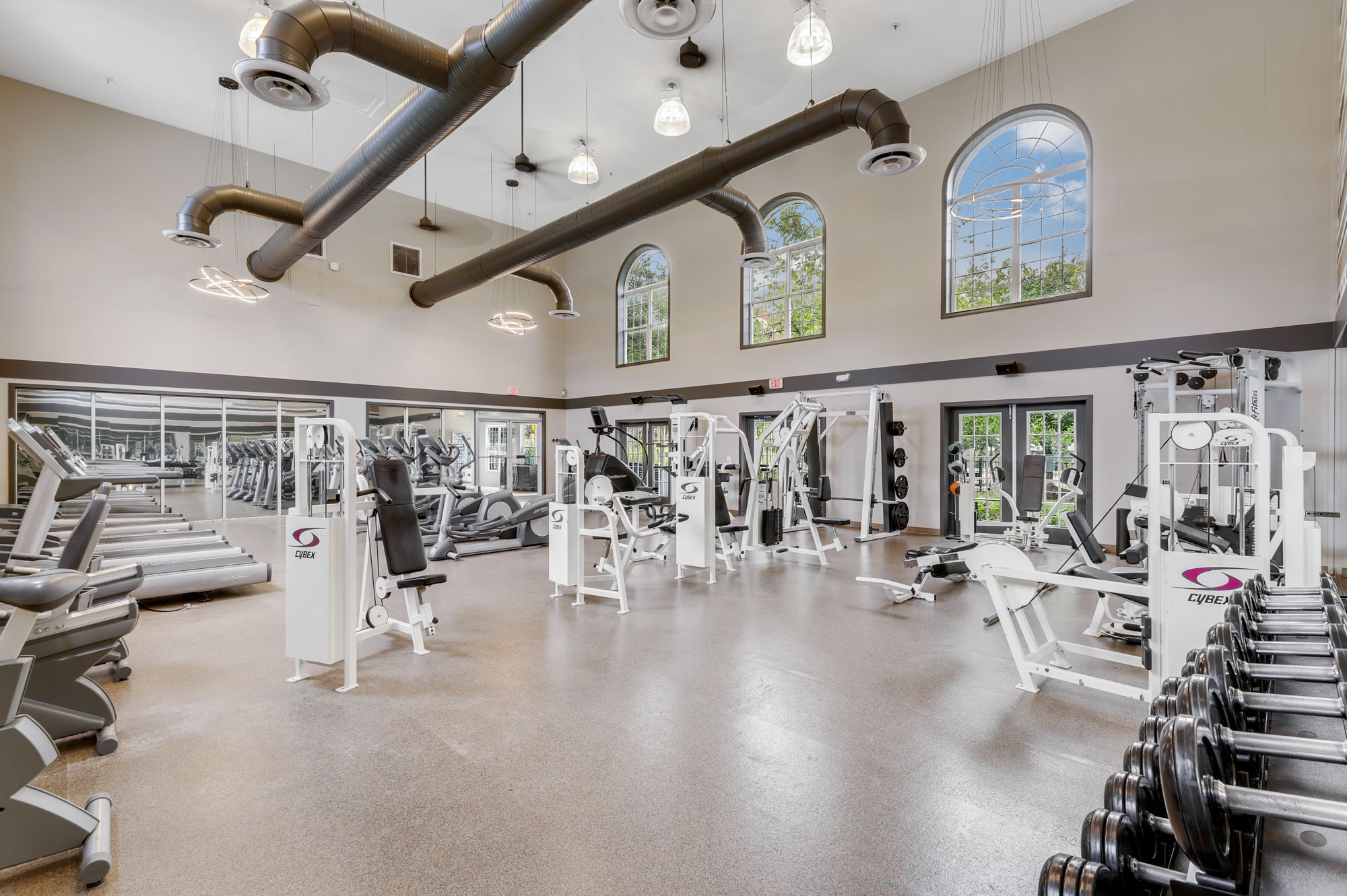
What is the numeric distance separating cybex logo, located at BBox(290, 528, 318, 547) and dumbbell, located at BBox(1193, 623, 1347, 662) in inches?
150

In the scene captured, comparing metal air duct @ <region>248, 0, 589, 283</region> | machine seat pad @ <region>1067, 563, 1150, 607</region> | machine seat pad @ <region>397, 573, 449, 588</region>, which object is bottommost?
machine seat pad @ <region>397, 573, 449, 588</region>

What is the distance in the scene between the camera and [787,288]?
36.5 feet

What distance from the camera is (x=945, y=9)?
734 centimetres

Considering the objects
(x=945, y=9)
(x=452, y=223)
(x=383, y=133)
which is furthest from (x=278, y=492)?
(x=945, y=9)

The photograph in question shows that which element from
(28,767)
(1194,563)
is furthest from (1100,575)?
(28,767)

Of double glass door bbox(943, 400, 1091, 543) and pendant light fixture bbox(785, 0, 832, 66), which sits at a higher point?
pendant light fixture bbox(785, 0, 832, 66)

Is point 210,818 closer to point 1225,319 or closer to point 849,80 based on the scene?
point 1225,319

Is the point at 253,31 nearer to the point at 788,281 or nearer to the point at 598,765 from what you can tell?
the point at 598,765

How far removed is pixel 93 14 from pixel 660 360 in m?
9.58

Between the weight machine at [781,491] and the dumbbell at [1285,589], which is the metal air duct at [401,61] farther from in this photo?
the dumbbell at [1285,589]

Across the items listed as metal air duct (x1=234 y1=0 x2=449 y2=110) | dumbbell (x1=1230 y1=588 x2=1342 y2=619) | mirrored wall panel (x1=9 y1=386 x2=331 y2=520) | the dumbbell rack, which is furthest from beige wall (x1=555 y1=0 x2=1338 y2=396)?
mirrored wall panel (x1=9 y1=386 x2=331 y2=520)

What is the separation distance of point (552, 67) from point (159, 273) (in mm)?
7296

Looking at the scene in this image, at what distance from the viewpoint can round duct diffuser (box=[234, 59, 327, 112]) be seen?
4.09m

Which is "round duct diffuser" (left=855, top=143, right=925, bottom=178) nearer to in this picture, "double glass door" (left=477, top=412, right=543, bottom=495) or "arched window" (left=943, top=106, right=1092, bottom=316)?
"arched window" (left=943, top=106, right=1092, bottom=316)
